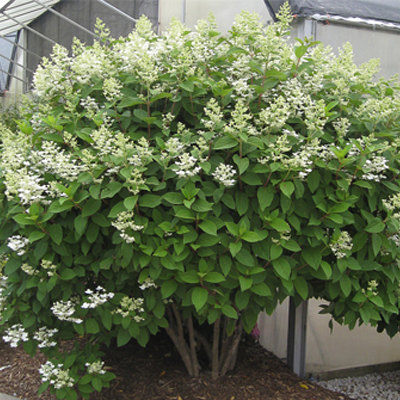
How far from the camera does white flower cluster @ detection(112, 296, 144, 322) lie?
250cm

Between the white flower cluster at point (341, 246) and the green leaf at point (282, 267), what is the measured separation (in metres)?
0.29

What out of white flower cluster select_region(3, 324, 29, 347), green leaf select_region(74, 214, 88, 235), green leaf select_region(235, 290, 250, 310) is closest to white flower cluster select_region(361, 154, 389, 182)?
green leaf select_region(235, 290, 250, 310)

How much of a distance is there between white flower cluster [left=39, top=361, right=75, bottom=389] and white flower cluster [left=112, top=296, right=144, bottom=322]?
1.76ft

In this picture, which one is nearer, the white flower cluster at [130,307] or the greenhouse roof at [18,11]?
the white flower cluster at [130,307]

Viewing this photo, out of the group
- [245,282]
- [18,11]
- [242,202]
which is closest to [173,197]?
[242,202]

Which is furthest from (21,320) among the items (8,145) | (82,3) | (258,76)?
(82,3)

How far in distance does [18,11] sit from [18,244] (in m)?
11.0

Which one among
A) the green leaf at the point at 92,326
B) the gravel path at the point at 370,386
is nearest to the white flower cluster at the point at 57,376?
the green leaf at the point at 92,326

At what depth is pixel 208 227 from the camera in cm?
231

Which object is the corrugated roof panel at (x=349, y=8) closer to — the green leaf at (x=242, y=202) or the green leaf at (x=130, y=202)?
the green leaf at (x=242, y=202)

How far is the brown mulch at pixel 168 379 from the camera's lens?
322 centimetres

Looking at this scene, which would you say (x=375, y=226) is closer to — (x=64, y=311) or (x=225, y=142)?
(x=225, y=142)

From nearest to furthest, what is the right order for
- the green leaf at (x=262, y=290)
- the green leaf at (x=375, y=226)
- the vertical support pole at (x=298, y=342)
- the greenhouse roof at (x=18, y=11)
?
the green leaf at (x=262, y=290) → the green leaf at (x=375, y=226) → the vertical support pole at (x=298, y=342) → the greenhouse roof at (x=18, y=11)

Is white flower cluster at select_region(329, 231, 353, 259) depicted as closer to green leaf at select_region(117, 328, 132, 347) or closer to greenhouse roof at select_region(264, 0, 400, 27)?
green leaf at select_region(117, 328, 132, 347)
